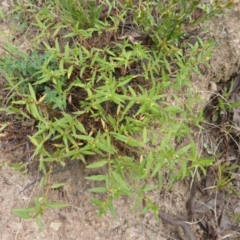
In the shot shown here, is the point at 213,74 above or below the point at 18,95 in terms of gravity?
below

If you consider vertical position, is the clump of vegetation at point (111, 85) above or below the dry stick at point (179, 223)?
above

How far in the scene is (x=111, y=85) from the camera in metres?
1.93

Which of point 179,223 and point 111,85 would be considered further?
point 179,223

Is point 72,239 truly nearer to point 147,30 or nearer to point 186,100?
point 186,100

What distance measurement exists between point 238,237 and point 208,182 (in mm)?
357

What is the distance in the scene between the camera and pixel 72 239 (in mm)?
2082

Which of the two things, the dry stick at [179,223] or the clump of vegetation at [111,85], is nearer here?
the clump of vegetation at [111,85]

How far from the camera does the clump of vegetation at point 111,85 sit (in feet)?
6.37

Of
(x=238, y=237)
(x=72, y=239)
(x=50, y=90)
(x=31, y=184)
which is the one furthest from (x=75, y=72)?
(x=238, y=237)

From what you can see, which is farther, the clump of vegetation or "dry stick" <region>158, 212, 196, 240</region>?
"dry stick" <region>158, 212, 196, 240</region>

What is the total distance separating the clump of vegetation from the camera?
1941mm

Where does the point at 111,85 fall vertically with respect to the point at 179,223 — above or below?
above

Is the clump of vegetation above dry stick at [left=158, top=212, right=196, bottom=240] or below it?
above

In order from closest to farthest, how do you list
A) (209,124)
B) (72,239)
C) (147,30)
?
(72,239)
(147,30)
(209,124)
